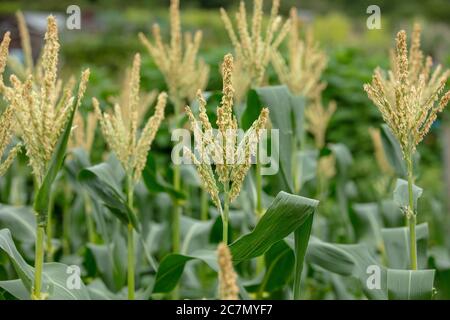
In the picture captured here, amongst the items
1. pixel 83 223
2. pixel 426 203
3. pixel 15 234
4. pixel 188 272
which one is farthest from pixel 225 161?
pixel 426 203

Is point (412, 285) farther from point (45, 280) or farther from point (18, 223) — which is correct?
point (18, 223)

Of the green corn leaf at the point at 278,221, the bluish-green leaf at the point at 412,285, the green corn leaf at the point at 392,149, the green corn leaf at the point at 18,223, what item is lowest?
the bluish-green leaf at the point at 412,285

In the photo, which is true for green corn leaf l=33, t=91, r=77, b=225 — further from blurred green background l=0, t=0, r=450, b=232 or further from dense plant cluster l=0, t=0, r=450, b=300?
blurred green background l=0, t=0, r=450, b=232

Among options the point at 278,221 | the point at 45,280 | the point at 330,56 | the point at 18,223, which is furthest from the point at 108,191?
the point at 330,56

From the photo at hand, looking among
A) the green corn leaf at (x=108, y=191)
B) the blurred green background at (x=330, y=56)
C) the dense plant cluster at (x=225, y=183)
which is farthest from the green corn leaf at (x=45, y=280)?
the blurred green background at (x=330, y=56)

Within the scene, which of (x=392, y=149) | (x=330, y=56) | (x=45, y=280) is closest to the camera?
(x=45, y=280)

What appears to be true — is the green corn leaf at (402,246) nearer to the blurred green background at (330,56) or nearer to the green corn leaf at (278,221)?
the green corn leaf at (278,221)

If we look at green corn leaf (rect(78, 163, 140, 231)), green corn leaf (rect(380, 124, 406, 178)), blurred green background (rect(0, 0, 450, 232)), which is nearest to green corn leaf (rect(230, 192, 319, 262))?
green corn leaf (rect(78, 163, 140, 231))

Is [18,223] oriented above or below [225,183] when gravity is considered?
below

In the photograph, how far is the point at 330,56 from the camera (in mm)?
8031

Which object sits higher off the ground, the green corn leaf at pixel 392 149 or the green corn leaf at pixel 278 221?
the green corn leaf at pixel 392 149

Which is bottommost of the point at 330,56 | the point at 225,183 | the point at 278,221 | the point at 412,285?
the point at 412,285

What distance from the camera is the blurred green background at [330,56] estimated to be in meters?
7.20

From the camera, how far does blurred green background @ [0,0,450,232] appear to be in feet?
23.6
